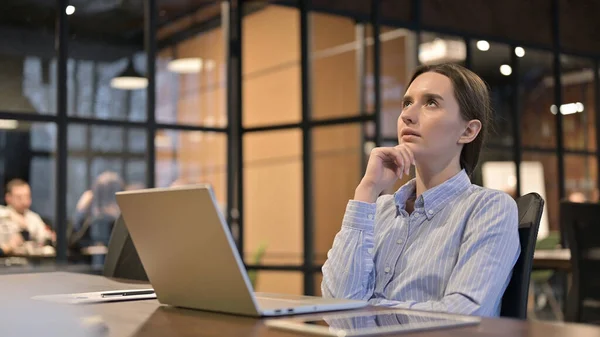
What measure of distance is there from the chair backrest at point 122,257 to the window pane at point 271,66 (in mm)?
Answer: 4371

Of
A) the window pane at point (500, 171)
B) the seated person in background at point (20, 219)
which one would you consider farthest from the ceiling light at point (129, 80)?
the window pane at point (500, 171)

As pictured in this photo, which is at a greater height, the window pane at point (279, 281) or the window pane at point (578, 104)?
the window pane at point (578, 104)

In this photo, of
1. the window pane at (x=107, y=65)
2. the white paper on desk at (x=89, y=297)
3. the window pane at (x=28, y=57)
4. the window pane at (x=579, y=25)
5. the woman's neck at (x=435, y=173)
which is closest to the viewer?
the white paper on desk at (x=89, y=297)

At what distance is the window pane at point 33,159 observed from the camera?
6.11 metres

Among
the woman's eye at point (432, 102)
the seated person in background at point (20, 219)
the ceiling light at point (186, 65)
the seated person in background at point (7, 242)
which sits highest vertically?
the ceiling light at point (186, 65)

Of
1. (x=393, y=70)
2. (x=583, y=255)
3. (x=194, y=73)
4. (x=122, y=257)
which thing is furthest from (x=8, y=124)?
(x=583, y=255)

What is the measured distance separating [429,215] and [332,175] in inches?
187

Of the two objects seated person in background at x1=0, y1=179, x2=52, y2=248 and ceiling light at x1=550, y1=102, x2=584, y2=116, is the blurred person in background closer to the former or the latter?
seated person in background at x1=0, y1=179, x2=52, y2=248

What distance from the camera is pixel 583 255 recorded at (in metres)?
4.04

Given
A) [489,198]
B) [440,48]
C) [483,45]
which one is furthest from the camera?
[483,45]

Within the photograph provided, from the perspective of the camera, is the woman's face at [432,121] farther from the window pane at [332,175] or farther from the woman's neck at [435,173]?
the window pane at [332,175]

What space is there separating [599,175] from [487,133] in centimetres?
675

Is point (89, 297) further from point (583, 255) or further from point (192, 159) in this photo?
point (192, 159)

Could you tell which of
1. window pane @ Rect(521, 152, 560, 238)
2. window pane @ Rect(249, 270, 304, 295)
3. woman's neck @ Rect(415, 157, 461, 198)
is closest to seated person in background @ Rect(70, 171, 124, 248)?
window pane @ Rect(249, 270, 304, 295)
